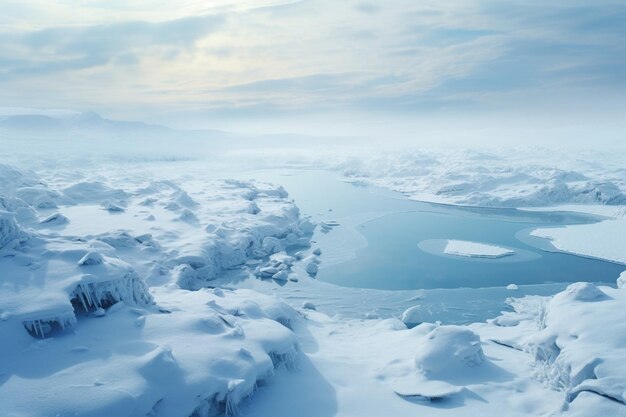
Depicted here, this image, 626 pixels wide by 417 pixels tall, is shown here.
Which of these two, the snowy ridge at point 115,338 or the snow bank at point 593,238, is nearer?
the snowy ridge at point 115,338

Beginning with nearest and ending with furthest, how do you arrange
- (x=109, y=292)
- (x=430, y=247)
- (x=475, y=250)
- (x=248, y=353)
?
(x=248, y=353) < (x=109, y=292) < (x=475, y=250) < (x=430, y=247)

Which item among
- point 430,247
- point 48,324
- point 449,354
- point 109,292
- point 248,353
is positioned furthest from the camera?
point 430,247

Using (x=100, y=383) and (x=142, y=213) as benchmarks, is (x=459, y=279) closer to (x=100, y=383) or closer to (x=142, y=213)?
(x=100, y=383)

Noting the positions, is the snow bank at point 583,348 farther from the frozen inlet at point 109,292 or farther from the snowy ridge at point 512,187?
the snowy ridge at point 512,187

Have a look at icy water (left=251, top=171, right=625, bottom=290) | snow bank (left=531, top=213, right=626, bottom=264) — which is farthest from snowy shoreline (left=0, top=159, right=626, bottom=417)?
snow bank (left=531, top=213, right=626, bottom=264)

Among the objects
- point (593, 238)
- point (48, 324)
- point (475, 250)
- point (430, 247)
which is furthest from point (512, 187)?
point (48, 324)

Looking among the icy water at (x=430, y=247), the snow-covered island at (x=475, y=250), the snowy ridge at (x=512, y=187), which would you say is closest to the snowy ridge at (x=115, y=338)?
the icy water at (x=430, y=247)

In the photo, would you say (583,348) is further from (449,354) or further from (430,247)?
(430,247)
